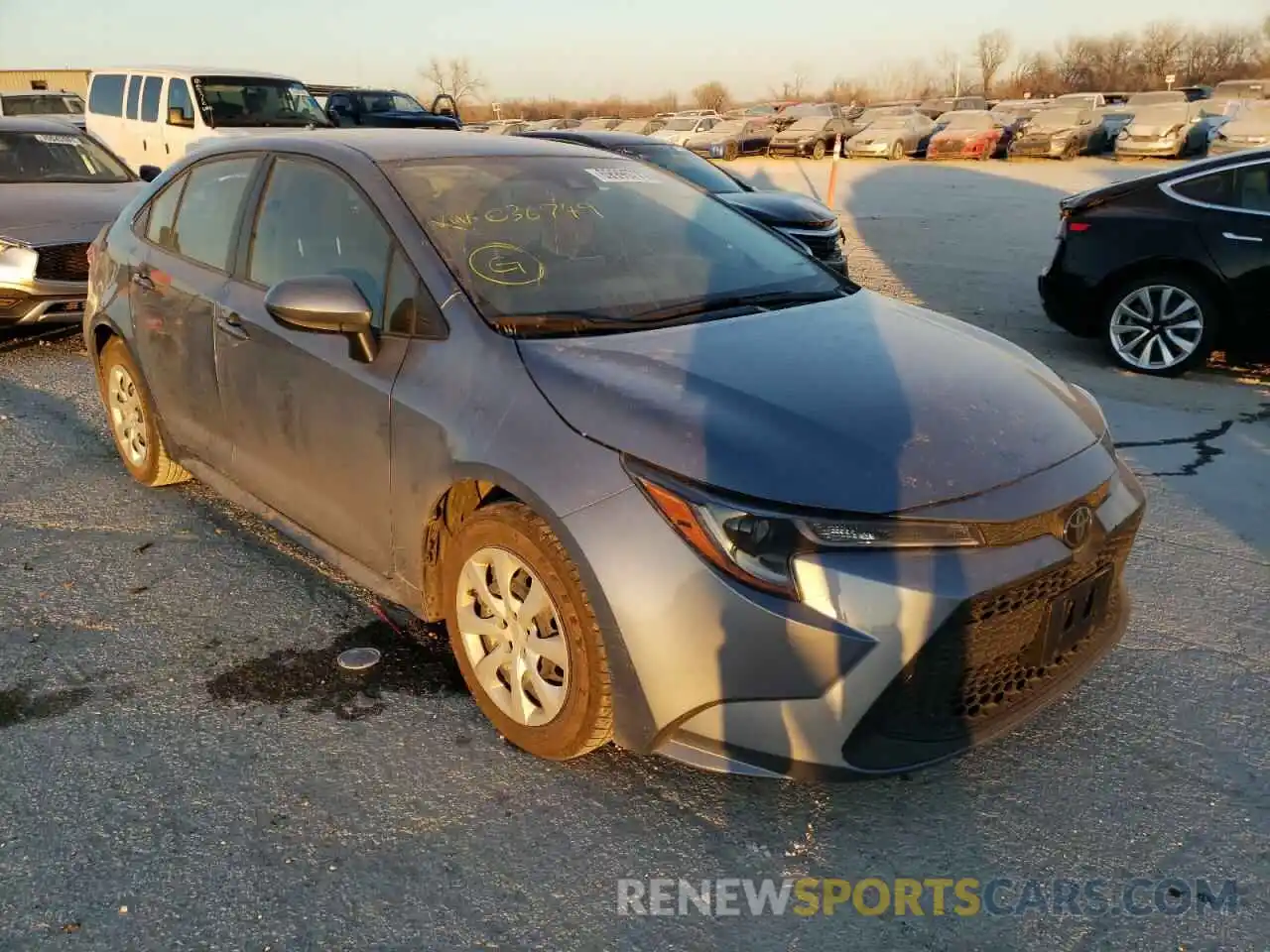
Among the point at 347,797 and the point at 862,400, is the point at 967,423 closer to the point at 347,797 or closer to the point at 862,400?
the point at 862,400

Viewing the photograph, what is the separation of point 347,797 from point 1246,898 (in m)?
2.16

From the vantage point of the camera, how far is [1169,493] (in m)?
4.66

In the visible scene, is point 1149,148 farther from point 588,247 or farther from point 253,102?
point 588,247

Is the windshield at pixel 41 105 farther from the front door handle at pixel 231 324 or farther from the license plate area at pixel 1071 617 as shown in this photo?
the license plate area at pixel 1071 617

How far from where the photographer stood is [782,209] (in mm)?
8930

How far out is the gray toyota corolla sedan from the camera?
7.38 ft

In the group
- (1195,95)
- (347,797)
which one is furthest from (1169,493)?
(1195,95)

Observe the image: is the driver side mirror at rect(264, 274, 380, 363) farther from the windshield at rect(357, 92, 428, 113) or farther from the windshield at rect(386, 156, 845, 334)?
the windshield at rect(357, 92, 428, 113)

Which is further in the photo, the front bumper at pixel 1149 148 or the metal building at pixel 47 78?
the metal building at pixel 47 78

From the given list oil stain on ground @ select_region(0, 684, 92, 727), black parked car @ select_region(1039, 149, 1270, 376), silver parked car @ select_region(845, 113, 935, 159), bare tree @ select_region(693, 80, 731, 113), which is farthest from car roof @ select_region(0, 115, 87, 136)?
bare tree @ select_region(693, 80, 731, 113)

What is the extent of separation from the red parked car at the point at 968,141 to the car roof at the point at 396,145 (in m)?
27.0

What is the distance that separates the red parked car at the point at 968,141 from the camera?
27.9m

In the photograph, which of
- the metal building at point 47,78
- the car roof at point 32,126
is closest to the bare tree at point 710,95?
the metal building at point 47,78

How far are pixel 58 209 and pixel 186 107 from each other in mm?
6211
